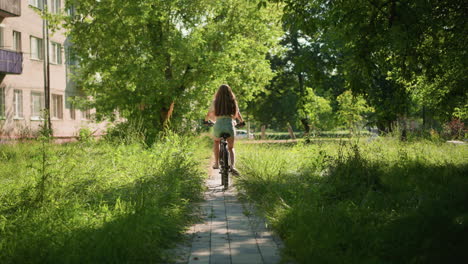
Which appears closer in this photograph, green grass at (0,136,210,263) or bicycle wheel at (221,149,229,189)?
green grass at (0,136,210,263)

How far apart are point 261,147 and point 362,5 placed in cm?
490

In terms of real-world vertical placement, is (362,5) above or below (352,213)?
above

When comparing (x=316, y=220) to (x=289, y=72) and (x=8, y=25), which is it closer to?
(x=8, y=25)

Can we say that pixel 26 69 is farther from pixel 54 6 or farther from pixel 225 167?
pixel 225 167

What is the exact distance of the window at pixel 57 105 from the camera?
3265cm

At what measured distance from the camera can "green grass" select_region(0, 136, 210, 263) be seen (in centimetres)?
438

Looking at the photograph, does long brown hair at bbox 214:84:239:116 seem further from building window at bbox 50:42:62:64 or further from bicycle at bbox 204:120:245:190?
building window at bbox 50:42:62:64

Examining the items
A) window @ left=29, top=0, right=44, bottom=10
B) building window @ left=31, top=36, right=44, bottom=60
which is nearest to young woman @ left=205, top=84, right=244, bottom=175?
building window @ left=31, top=36, right=44, bottom=60

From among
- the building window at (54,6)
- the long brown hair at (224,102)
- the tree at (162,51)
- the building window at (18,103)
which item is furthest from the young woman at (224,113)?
the building window at (54,6)

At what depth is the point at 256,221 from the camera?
6.37 metres

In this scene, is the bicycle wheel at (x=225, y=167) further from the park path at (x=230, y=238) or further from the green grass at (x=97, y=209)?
the park path at (x=230, y=238)

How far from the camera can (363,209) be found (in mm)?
5629

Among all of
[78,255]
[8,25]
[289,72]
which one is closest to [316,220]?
[78,255]

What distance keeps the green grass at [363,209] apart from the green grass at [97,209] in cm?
123
